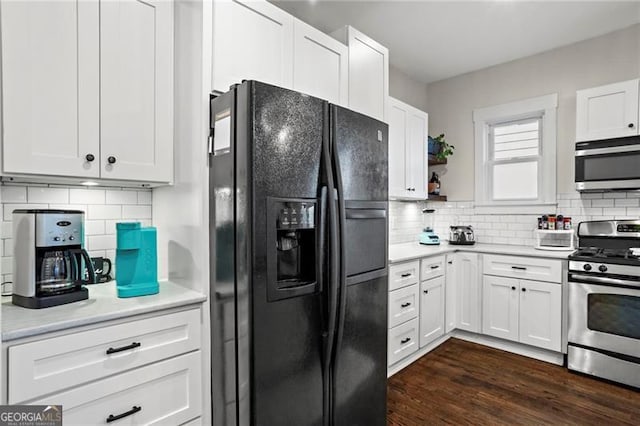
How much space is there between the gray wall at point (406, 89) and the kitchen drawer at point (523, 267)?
6.53 ft

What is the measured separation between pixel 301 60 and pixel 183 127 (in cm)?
81

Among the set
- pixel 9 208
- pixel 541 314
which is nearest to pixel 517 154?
pixel 541 314

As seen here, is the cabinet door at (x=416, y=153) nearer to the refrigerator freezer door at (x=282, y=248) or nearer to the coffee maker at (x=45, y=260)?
the refrigerator freezer door at (x=282, y=248)

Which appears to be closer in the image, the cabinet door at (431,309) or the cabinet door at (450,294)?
the cabinet door at (431,309)

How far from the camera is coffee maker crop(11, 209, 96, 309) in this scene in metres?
1.37

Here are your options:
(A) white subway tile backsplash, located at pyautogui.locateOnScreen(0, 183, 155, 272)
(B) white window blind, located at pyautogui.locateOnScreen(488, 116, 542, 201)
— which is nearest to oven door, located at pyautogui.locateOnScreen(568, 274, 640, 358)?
(B) white window blind, located at pyautogui.locateOnScreen(488, 116, 542, 201)

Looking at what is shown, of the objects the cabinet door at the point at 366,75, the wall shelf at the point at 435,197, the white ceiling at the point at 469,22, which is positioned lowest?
the wall shelf at the point at 435,197

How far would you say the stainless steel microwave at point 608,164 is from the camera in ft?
9.10

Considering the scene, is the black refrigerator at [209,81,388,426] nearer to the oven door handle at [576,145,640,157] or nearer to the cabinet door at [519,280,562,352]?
the cabinet door at [519,280,562,352]

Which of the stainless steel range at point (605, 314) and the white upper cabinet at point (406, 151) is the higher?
the white upper cabinet at point (406, 151)

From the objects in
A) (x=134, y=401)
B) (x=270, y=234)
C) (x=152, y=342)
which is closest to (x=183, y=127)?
(x=270, y=234)

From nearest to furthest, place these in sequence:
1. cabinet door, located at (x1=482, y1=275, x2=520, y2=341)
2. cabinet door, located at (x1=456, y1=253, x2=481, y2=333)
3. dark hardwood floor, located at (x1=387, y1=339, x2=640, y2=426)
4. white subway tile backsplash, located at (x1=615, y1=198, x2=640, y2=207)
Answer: dark hardwood floor, located at (x1=387, y1=339, x2=640, y2=426) → white subway tile backsplash, located at (x1=615, y1=198, x2=640, y2=207) → cabinet door, located at (x1=482, y1=275, x2=520, y2=341) → cabinet door, located at (x1=456, y1=253, x2=481, y2=333)

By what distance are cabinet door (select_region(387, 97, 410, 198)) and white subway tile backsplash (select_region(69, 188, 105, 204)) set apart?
7.53 ft

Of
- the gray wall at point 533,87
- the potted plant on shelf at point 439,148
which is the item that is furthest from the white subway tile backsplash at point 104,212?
the gray wall at point 533,87
